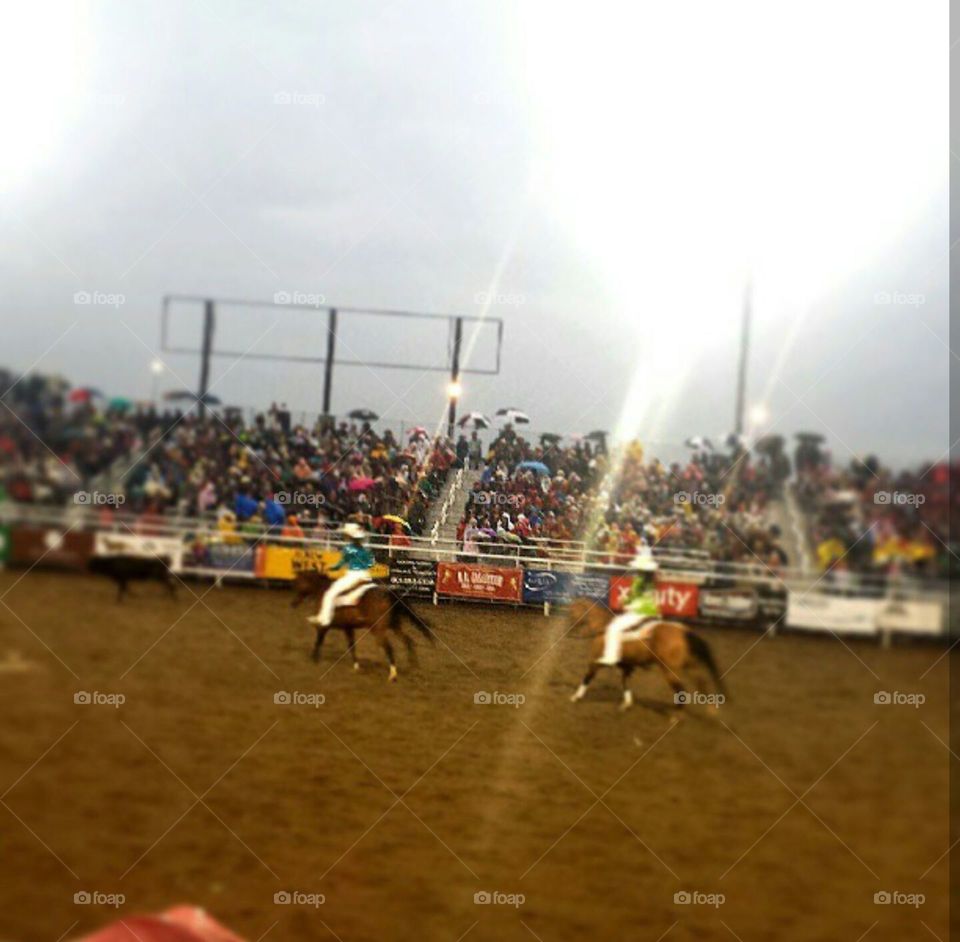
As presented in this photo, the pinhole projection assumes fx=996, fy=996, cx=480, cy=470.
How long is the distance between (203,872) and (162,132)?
2463 millimetres

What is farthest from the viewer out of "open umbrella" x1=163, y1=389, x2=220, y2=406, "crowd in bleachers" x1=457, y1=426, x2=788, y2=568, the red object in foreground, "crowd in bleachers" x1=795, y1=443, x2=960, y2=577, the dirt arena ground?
"open umbrella" x1=163, y1=389, x2=220, y2=406

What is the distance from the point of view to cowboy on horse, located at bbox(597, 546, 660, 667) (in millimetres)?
3494

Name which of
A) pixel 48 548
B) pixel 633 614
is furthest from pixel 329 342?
pixel 633 614

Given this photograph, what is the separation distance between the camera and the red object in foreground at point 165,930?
5.35 feet

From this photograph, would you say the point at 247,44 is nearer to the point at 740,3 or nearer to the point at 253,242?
the point at 253,242

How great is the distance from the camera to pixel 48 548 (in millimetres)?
3564

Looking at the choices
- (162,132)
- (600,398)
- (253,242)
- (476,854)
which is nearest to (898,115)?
(600,398)

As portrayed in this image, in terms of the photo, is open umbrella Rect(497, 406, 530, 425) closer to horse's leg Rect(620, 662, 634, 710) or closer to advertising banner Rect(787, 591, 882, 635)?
horse's leg Rect(620, 662, 634, 710)

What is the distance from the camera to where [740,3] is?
11.0ft

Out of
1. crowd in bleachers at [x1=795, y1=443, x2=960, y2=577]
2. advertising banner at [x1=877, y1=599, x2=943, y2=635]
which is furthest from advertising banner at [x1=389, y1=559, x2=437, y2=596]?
advertising banner at [x1=877, y1=599, x2=943, y2=635]

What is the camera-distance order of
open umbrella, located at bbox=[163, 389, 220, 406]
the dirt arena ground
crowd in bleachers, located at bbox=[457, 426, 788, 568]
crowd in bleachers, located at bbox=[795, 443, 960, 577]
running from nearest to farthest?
the dirt arena ground
crowd in bleachers, located at bbox=[795, 443, 960, 577]
crowd in bleachers, located at bbox=[457, 426, 788, 568]
open umbrella, located at bbox=[163, 389, 220, 406]

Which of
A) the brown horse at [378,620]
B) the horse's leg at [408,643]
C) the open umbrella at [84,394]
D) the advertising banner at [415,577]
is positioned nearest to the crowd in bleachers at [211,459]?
the open umbrella at [84,394]

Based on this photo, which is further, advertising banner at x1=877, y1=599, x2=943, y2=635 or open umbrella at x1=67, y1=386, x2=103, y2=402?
open umbrella at x1=67, y1=386, x2=103, y2=402

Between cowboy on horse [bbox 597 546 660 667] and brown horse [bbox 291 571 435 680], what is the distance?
0.62 meters
